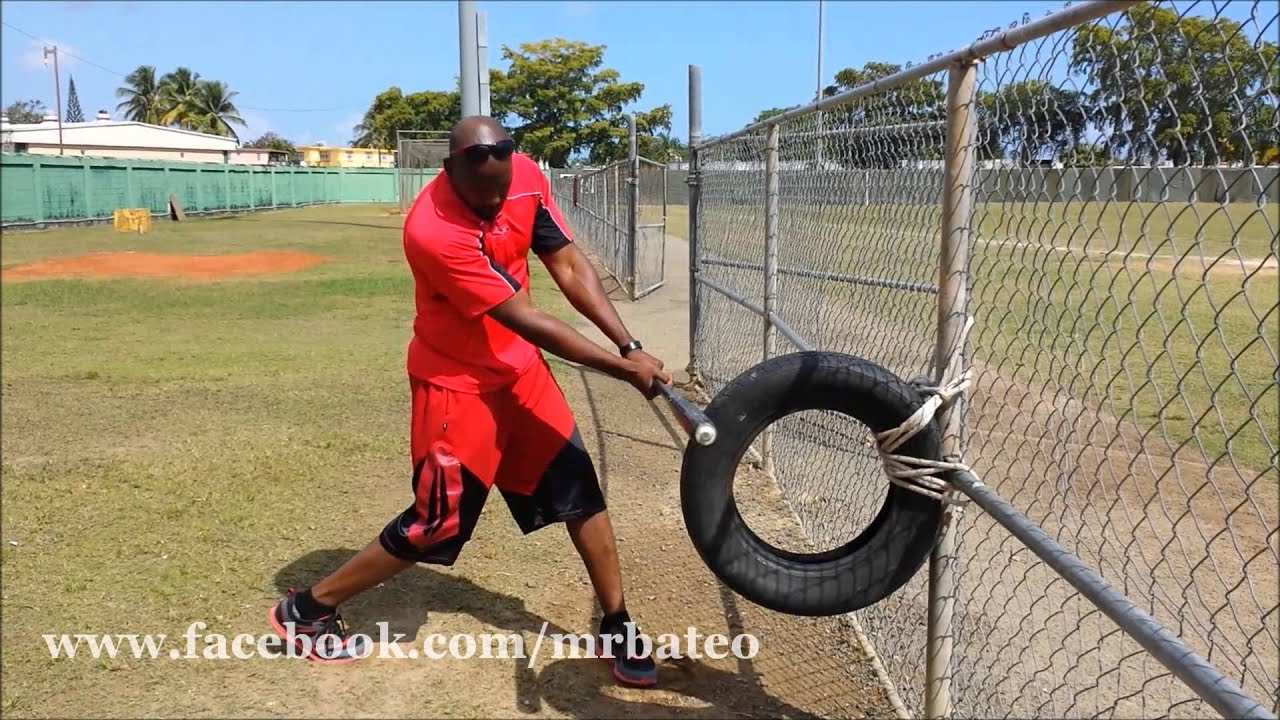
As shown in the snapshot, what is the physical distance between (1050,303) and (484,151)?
5.37 feet

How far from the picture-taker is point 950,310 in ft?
8.18

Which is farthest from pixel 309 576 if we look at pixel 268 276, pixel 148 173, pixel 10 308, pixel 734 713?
pixel 148 173

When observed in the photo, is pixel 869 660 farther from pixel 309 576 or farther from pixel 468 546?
pixel 309 576

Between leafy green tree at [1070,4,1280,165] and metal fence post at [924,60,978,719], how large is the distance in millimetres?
447

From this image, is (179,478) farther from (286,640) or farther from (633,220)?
Answer: (633,220)

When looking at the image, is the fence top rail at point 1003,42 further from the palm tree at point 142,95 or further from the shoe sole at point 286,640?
the palm tree at point 142,95

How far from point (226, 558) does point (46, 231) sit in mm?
27620

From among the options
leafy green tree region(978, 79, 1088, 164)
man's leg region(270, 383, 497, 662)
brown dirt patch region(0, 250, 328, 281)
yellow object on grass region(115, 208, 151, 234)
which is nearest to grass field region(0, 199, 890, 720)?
man's leg region(270, 383, 497, 662)

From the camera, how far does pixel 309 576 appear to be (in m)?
4.11

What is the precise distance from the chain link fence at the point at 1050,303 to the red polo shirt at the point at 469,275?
1169mm

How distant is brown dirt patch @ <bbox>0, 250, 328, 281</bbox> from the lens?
54.5ft

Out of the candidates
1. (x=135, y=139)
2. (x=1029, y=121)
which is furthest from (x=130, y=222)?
(x=135, y=139)

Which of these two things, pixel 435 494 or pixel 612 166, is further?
pixel 612 166

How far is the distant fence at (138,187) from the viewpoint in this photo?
1054 inches
